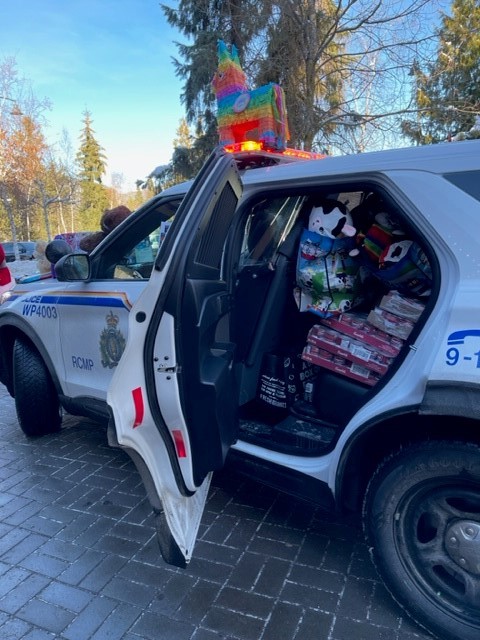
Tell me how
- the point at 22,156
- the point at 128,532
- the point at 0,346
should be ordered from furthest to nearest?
the point at 22,156 < the point at 0,346 < the point at 128,532

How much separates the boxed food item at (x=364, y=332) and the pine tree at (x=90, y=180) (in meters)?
40.8

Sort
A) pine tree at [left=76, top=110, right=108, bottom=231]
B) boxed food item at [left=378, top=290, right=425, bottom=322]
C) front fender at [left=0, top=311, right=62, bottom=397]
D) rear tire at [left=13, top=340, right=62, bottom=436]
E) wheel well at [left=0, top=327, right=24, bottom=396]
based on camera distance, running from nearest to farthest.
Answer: boxed food item at [left=378, top=290, right=425, bottom=322]
front fender at [left=0, top=311, right=62, bottom=397]
rear tire at [left=13, top=340, right=62, bottom=436]
wheel well at [left=0, top=327, right=24, bottom=396]
pine tree at [left=76, top=110, right=108, bottom=231]

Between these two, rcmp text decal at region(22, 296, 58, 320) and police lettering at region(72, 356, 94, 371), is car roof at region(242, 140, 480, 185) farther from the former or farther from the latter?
rcmp text decal at region(22, 296, 58, 320)

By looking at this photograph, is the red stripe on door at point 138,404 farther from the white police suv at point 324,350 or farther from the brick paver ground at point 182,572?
the brick paver ground at point 182,572

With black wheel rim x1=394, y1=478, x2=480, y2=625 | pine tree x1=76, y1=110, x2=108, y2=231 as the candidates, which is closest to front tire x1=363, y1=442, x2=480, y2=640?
black wheel rim x1=394, y1=478, x2=480, y2=625

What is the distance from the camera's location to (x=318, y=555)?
2.44 metres

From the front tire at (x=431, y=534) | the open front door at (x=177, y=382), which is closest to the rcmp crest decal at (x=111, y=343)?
the open front door at (x=177, y=382)

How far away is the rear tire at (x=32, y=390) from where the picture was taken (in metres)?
3.62

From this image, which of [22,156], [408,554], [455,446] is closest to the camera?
[455,446]

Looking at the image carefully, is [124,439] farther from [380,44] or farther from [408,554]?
[380,44]

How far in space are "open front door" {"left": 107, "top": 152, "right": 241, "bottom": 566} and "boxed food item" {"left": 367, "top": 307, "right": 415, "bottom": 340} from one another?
0.83m

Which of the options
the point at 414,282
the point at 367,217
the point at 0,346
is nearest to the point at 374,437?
the point at 414,282

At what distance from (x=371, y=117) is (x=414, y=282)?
9260 millimetres

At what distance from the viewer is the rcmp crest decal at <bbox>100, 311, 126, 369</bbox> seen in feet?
9.62
